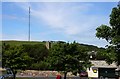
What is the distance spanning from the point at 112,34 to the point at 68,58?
1410 cm

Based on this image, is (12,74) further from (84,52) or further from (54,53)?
(84,52)

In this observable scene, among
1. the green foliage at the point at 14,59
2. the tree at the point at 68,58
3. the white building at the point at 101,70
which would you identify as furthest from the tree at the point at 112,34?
the white building at the point at 101,70

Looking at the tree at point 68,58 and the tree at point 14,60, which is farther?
the tree at point 14,60

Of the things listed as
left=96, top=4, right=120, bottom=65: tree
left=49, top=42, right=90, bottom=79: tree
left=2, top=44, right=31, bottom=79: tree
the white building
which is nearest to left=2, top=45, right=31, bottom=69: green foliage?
left=2, top=44, right=31, bottom=79: tree

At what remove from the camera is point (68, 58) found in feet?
119

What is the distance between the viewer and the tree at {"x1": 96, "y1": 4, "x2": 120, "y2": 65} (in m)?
22.0

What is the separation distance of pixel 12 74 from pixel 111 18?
17.9 m

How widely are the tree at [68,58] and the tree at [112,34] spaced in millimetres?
13526

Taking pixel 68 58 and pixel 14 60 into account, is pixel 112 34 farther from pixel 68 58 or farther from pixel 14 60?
pixel 14 60

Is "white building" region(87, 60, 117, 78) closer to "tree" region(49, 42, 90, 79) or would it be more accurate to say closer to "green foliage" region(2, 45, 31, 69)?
"tree" region(49, 42, 90, 79)

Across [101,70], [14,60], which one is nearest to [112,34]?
[14,60]

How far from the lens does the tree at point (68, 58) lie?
36.6 m

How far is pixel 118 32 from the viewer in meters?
22.3

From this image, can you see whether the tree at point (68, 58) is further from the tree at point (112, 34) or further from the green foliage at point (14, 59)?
the tree at point (112, 34)
